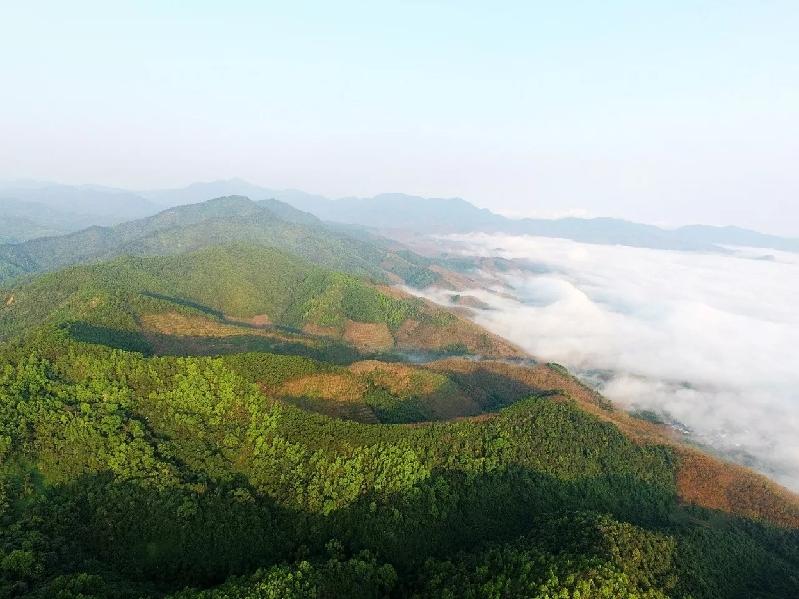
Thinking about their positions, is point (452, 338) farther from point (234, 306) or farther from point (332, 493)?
point (332, 493)

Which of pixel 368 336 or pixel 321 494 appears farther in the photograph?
pixel 368 336

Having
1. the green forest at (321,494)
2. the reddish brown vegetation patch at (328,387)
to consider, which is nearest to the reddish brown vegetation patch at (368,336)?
the green forest at (321,494)

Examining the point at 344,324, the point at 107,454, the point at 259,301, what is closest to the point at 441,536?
the point at 107,454

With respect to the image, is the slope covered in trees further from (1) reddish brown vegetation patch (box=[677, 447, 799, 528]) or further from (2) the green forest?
(1) reddish brown vegetation patch (box=[677, 447, 799, 528])

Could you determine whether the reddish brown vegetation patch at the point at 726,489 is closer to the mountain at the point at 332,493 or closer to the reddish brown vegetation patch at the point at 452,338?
the mountain at the point at 332,493

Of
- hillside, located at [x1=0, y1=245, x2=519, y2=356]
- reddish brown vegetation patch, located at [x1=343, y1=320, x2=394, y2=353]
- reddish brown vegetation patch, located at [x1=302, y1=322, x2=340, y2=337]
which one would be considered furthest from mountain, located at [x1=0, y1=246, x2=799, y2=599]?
reddish brown vegetation patch, located at [x1=302, y1=322, x2=340, y2=337]

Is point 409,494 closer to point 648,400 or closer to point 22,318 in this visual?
point 648,400

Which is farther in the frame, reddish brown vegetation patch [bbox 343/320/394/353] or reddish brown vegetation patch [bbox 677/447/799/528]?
reddish brown vegetation patch [bbox 343/320/394/353]

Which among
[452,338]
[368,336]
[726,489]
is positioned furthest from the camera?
[452,338]

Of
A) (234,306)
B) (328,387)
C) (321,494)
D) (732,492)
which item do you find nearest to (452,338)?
(234,306)

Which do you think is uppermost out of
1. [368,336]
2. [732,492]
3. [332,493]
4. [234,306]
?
[234,306]
